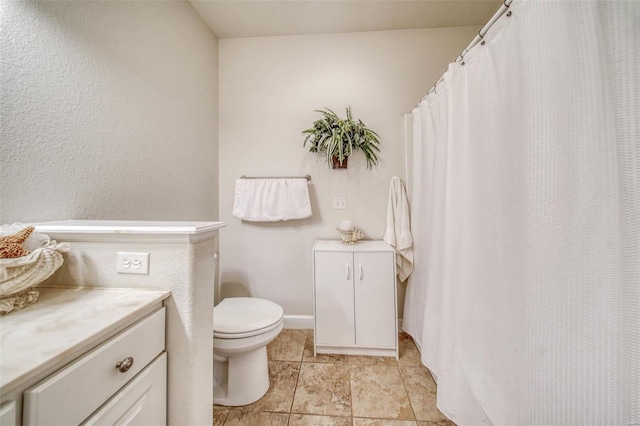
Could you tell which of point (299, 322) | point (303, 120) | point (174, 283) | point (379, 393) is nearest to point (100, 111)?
point (174, 283)

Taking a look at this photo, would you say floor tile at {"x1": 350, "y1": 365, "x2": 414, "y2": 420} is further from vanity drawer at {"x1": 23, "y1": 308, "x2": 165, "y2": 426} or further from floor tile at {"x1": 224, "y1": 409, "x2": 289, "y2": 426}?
vanity drawer at {"x1": 23, "y1": 308, "x2": 165, "y2": 426}

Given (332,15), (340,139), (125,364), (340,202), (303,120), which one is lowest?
(125,364)

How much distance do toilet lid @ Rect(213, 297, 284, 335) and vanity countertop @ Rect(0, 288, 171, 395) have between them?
574 mm

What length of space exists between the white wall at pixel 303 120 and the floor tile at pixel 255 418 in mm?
859

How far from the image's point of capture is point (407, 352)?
1.68 metres

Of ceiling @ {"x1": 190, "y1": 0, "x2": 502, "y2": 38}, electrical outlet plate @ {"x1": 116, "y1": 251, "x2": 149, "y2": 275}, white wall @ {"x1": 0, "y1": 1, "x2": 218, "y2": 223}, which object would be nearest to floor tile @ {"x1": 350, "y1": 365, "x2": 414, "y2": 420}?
electrical outlet plate @ {"x1": 116, "y1": 251, "x2": 149, "y2": 275}

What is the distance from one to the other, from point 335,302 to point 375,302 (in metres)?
0.28

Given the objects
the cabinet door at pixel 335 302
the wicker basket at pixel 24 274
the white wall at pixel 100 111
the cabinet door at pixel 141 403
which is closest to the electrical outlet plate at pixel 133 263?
the wicker basket at pixel 24 274

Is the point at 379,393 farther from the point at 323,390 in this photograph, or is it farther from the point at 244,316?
the point at 244,316

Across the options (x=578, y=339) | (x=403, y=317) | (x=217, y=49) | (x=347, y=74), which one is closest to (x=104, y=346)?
(x=578, y=339)

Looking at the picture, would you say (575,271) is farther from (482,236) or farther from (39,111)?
(39,111)

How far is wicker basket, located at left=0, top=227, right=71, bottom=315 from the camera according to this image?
0.58m

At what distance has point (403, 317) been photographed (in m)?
1.91

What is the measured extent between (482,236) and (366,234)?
1043 millimetres
